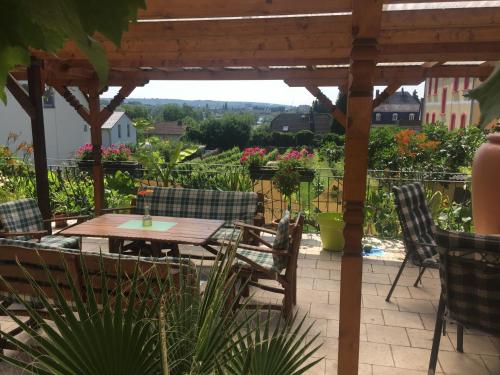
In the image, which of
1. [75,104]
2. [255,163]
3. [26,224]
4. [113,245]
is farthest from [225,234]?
[75,104]

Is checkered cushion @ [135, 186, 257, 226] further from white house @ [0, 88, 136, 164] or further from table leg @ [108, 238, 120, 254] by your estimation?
white house @ [0, 88, 136, 164]

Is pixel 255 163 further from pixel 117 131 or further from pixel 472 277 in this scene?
pixel 117 131

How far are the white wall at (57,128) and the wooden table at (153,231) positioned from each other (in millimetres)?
20505

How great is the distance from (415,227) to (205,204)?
2332mm

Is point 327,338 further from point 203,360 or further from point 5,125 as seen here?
point 5,125

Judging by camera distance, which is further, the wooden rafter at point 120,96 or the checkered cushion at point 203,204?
the wooden rafter at point 120,96

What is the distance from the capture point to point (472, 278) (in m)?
2.27

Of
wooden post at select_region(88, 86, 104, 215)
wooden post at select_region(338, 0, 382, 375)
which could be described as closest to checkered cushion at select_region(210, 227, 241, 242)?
wooden post at select_region(338, 0, 382, 375)

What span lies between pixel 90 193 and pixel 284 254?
14.3 feet

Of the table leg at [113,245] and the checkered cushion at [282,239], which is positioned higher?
the checkered cushion at [282,239]

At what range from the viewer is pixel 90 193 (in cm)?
664

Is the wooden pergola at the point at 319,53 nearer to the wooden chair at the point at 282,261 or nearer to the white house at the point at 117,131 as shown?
the wooden chair at the point at 282,261

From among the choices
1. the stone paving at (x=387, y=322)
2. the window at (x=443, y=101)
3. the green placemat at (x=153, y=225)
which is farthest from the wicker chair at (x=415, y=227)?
the window at (x=443, y=101)

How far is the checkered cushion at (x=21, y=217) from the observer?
4094mm
